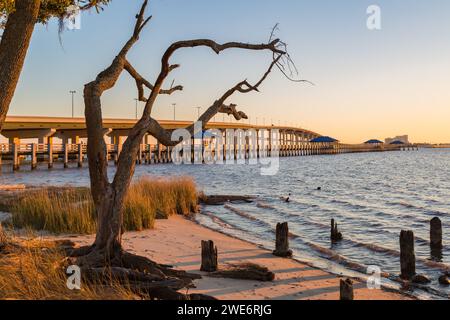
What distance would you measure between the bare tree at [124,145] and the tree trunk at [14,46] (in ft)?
4.06

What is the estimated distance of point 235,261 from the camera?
1077cm

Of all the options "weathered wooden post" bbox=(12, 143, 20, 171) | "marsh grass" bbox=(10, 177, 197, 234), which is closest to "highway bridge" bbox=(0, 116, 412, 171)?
"weathered wooden post" bbox=(12, 143, 20, 171)

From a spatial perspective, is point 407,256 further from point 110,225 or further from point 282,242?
point 110,225

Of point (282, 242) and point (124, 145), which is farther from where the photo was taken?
point (282, 242)

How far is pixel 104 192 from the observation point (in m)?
8.16

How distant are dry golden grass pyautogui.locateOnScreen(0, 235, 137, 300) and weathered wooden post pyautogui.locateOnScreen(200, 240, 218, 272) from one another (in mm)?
2736

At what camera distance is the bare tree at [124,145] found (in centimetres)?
781

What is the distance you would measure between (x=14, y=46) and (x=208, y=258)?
526 centimetres

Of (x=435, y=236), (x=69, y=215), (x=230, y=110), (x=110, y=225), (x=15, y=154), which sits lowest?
(x=435, y=236)

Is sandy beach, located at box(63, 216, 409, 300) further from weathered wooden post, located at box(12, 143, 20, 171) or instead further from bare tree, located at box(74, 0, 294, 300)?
weathered wooden post, located at box(12, 143, 20, 171)

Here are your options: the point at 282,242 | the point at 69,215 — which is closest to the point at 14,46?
the point at 69,215
